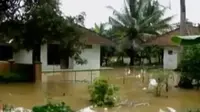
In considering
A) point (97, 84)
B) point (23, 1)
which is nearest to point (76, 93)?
point (97, 84)

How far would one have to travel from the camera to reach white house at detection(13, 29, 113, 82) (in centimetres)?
2652

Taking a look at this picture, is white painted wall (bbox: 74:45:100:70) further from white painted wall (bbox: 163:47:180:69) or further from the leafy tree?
the leafy tree

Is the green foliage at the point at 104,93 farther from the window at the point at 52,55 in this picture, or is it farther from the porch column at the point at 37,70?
the window at the point at 52,55

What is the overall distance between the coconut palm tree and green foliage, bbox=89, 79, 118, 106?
70.9ft

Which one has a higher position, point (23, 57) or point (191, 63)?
point (23, 57)

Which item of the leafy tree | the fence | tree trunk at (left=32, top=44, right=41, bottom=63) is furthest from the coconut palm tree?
the leafy tree

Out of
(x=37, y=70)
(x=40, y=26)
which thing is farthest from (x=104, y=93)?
(x=37, y=70)

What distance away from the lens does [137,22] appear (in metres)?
33.7

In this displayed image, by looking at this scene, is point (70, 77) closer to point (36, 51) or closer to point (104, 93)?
point (36, 51)

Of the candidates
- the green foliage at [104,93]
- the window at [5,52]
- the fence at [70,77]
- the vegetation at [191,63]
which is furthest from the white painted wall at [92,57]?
the green foliage at [104,93]

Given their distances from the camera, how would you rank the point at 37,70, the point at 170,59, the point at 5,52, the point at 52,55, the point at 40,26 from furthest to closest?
the point at 170,59, the point at 52,55, the point at 5,52, the point at 37,70, the point at 40,26

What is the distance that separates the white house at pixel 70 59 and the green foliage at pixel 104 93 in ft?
43.5

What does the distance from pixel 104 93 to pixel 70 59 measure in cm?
1670

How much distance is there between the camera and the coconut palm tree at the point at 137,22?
33.7 meters
